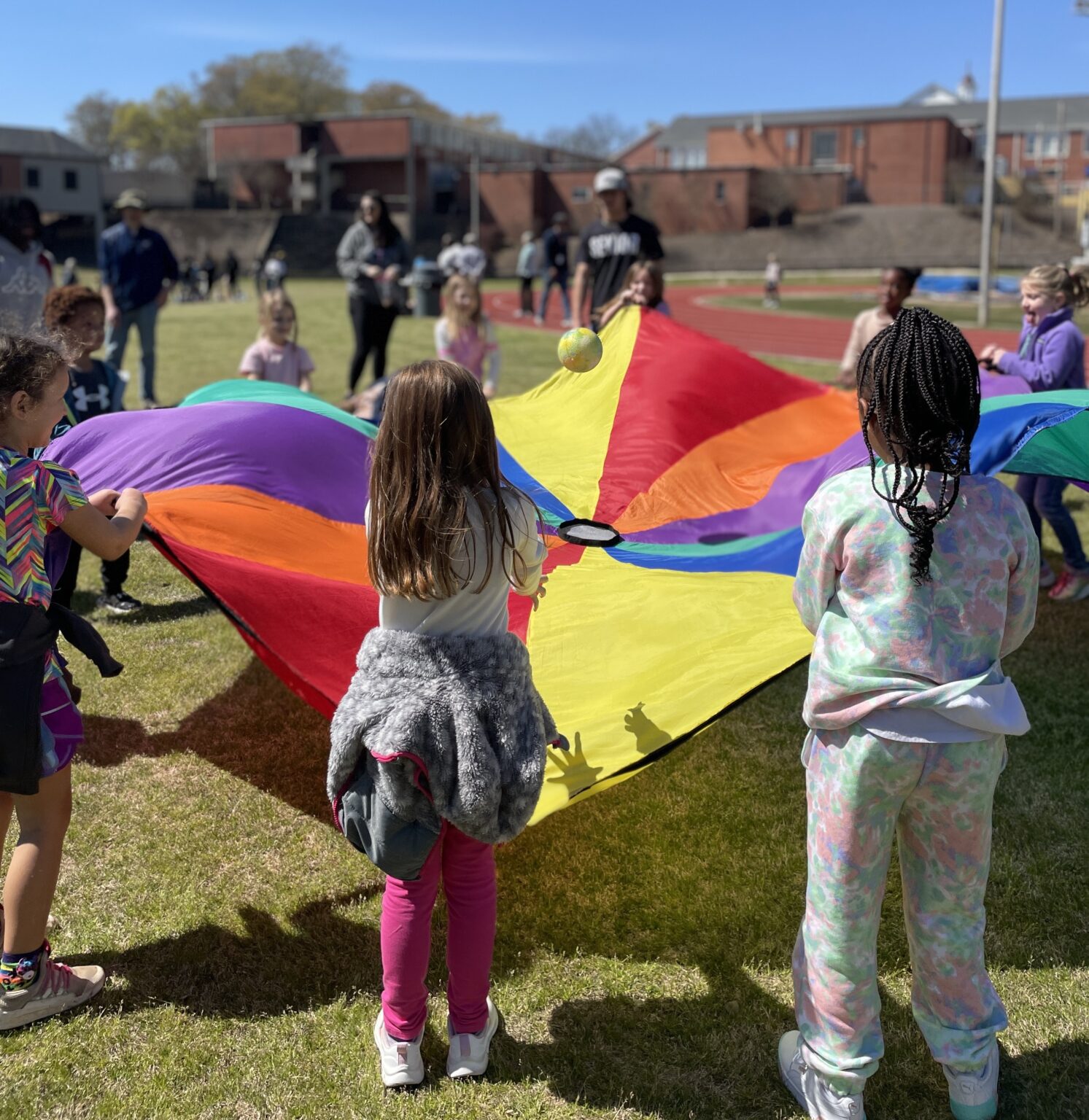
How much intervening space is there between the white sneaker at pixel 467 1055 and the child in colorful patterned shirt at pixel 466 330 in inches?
181

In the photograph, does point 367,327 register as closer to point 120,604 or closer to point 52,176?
point 120,604

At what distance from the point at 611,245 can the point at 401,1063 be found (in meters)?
5.61

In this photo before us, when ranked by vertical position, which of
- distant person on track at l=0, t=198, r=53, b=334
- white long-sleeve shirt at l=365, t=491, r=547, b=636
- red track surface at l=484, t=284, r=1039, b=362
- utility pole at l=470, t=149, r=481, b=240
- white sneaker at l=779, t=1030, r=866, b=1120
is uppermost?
utility pole at l=470, t=149, r=481, b=240

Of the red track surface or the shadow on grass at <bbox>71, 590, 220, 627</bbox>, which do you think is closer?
the shadow on grass at <bbox>71, 590, 220, 627</bbox>

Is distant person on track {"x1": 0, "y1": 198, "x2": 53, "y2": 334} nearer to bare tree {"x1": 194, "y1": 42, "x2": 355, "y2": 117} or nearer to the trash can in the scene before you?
the trash can

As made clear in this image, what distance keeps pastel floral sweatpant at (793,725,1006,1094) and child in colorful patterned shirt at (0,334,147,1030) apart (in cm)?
155

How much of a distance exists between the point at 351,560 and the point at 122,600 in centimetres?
177

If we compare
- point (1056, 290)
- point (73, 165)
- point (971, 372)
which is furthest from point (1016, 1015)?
point (73, 165)

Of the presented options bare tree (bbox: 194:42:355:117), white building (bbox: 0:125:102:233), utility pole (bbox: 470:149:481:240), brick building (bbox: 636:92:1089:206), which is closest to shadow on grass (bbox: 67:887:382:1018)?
utility pole (bbox: 470:149:481:240)

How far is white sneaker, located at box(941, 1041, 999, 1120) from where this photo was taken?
2105 mm

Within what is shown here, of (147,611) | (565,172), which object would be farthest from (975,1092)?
(565,172)

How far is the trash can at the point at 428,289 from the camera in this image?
18.6 meters

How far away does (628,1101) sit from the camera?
7.25ft

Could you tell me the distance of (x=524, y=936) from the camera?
2.76 m
